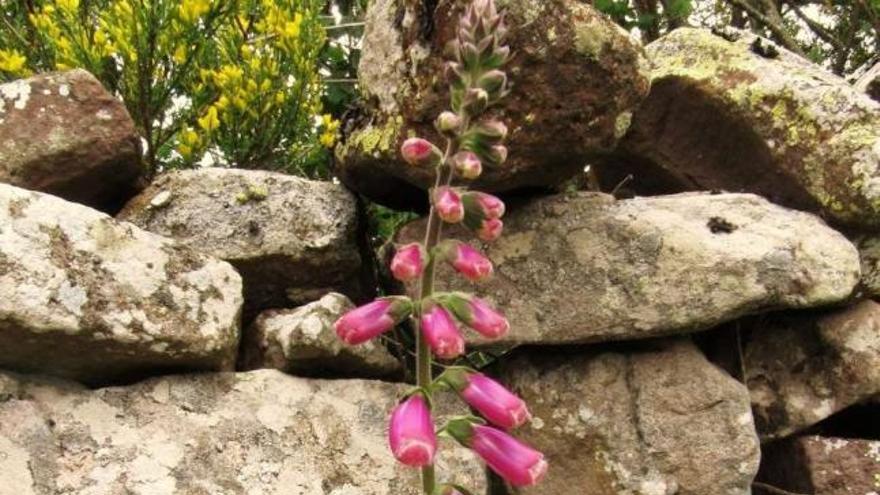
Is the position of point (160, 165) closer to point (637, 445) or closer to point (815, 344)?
point (637, 445)

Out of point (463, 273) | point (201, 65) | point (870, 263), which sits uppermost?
point (463, 273)

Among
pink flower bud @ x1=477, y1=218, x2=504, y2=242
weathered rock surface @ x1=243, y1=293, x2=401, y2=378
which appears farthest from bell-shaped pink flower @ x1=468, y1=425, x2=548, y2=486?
weathered rock surface @ x1=243, y1=293, x2=401, y2=378

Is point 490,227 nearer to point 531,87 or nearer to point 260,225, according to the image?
point 531,87

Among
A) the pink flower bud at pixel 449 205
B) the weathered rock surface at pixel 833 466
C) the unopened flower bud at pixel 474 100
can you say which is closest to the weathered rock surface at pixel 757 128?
the weathered rock surface at pixel 833 466

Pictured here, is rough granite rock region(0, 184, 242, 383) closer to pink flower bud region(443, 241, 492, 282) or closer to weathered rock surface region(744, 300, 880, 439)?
pink flower bud region(443, 241, 492, 282)

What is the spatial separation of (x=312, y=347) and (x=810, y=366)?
1.66 meters

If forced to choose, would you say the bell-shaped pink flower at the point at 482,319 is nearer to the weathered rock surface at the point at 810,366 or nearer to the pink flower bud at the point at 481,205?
the pink flower bud at the point at 481,205

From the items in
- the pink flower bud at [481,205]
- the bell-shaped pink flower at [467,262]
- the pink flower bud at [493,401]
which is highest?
the pink flower bud at [481,205]

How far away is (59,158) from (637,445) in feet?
6.40

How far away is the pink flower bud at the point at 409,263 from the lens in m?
1.83

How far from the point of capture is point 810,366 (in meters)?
3.11

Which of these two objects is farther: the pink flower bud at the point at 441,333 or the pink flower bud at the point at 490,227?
the pink flower bud at the point at 490,227

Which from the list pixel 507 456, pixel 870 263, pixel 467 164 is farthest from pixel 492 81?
pixel 870 263

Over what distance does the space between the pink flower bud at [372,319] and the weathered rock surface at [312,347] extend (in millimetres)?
797
